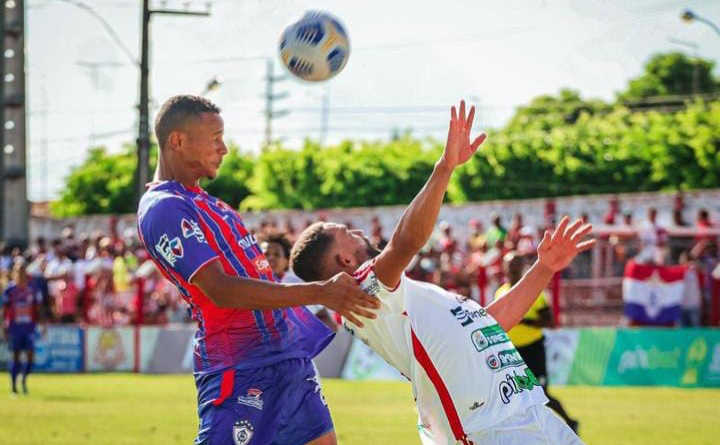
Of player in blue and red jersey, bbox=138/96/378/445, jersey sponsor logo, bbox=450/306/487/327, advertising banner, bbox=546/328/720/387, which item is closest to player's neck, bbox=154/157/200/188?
player in blue and red jersey, bbox=138/96/378/445

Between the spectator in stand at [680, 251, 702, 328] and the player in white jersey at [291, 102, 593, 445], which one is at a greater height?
the player in white jersey at [291, 102, 593, 445]

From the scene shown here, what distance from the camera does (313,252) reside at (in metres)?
5.91

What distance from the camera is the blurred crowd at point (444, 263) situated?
22.3 meters

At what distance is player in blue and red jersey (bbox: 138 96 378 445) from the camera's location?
5703 mm

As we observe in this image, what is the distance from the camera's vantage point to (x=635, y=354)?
22.1 meters

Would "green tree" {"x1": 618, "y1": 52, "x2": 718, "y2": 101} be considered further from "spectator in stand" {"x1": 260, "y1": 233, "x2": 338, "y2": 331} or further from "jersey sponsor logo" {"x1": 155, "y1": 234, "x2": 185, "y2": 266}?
"jersey sponsor logo" {"x1": 155, "y1": 234, "x2": 185, "y2": 266}

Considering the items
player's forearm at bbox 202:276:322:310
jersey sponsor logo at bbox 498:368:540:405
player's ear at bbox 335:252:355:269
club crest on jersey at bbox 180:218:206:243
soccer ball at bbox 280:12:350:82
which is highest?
soccer ball at bbox 280:12:350:82

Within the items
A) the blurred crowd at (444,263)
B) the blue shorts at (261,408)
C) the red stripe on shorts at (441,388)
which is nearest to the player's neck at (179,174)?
the blue shorts at (261,408)

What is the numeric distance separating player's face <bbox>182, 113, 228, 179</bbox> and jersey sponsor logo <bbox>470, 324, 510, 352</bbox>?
1.52 meters

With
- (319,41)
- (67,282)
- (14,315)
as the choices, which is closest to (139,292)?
(67,282)

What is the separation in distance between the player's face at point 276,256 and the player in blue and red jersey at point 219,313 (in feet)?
13.3

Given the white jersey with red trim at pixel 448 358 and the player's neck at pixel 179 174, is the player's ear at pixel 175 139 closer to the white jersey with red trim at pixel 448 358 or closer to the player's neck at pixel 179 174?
the player's neck at pixel 179 174

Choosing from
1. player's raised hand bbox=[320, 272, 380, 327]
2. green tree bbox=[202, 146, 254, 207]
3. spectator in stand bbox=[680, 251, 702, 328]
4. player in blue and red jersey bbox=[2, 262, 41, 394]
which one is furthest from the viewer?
green tree bbox=[202, 146, 254, 207]

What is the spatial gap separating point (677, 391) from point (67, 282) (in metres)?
14.6
